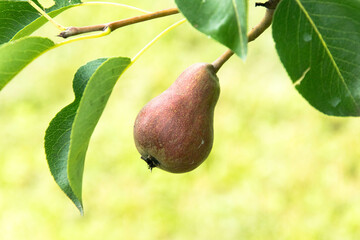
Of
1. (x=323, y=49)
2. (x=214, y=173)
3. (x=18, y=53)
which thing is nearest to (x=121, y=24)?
(x=18, y=53)

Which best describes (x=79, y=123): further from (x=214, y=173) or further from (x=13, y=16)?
(x=214, y=173)

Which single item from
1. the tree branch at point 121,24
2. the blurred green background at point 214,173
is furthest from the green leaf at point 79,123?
the blurred green background at point 214,173

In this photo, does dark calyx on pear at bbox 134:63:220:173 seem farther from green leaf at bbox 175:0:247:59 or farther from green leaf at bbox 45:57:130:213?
→ green leaf at bbox 175:0:247:59

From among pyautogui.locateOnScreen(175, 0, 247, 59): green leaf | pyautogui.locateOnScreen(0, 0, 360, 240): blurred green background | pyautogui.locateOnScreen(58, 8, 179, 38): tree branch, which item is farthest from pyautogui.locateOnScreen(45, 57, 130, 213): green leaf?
pyautogui.locateOnScreen(0, 0, 360, 240): blurred green background

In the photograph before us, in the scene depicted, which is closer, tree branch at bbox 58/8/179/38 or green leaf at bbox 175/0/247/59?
green leaf at bbox 175/0/247/59

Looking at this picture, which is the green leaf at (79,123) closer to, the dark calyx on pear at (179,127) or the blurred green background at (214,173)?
the dark calyx on pear at (179,127)

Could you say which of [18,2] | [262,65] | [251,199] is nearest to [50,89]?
[262,65]
